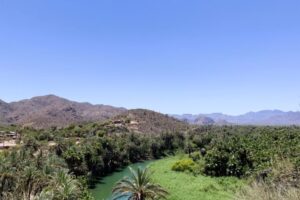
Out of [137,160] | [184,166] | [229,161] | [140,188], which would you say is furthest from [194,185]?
[137,160]

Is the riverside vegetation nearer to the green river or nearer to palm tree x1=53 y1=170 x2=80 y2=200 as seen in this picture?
palm tree x1=53 y1=170 x2=80 y2=200

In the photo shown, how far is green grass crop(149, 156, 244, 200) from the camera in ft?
199

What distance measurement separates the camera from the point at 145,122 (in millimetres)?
177625

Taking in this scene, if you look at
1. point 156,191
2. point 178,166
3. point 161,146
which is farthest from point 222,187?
point 161,146

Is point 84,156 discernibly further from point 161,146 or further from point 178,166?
point 161,146

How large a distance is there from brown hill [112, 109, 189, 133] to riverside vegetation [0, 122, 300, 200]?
31072 mm

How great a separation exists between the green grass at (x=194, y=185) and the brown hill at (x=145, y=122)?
7921cm

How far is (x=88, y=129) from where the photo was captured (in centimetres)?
14388

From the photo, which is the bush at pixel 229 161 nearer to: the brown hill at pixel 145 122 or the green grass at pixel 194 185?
the green grass at pixel 194 185

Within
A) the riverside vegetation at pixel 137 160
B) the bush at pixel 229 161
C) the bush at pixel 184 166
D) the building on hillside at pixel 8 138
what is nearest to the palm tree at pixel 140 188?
the riverside vegetation at pixel 137 160

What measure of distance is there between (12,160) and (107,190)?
19961 millimetres

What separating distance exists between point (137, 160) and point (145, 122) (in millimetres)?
62837

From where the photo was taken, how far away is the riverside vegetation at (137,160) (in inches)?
1700

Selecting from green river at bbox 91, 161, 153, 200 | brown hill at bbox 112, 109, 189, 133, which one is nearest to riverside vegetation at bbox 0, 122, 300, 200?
green river at bbox 91, 161, 153, 200
